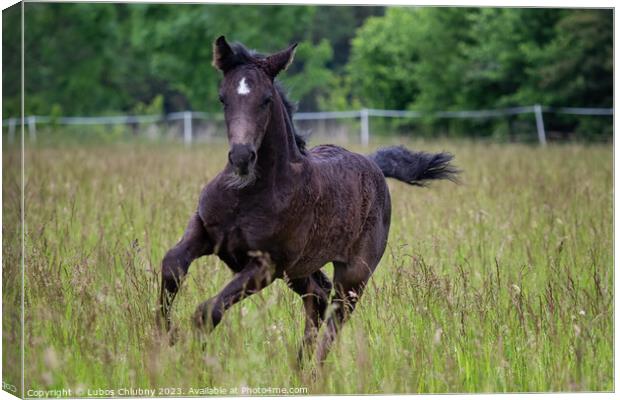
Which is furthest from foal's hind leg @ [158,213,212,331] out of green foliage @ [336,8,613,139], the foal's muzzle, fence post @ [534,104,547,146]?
fence post @ [534,104,547,146]

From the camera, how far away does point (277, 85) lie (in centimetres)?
485

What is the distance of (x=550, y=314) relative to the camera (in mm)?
4930

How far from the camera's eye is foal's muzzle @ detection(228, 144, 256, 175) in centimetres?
405

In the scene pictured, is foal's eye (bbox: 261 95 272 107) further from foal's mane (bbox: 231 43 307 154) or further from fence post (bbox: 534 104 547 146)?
fence post (bbox: 534 104 547 146)

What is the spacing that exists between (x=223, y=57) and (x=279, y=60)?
27 cm

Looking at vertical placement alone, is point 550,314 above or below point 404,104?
below

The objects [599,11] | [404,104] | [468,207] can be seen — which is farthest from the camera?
[404,104]

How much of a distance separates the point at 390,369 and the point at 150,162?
8494 mm

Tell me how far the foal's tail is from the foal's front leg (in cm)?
220

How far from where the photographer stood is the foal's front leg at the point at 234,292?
167 inches

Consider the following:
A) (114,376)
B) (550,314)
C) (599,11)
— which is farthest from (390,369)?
(599,11)

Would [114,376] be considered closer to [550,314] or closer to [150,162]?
[550,314]

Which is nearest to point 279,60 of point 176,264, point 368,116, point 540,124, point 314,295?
point 176,264

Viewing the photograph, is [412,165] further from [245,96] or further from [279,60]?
[245,96]
